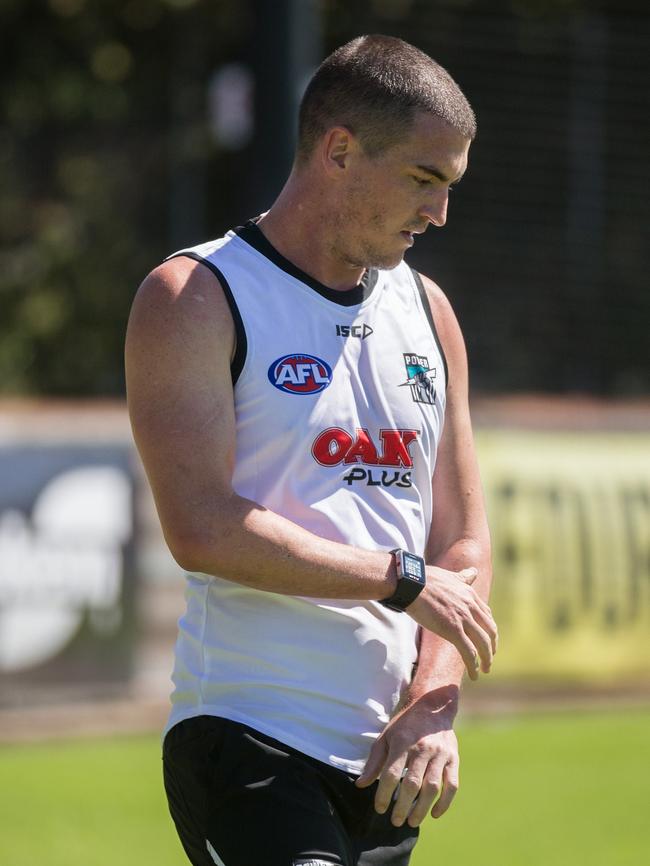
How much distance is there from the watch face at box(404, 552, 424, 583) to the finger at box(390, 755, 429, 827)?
0.38m

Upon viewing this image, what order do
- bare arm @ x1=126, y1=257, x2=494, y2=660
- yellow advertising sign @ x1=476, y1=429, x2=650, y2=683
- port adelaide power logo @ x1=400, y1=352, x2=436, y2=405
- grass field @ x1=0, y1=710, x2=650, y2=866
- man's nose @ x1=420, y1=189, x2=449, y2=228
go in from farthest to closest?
yellow advertising sign @ x1=476, y1=429, x2=650, y2=683, grass field @ x1=0, y1=710, x2=650, y2=866, port adelaide power logo @ x1=400, y1=352, x2=436, y2=405, man's nose @ x1=420, y1=189, x2=449, y2=228, bare arm @ x1=126, y1=257, x2=494, y2=660

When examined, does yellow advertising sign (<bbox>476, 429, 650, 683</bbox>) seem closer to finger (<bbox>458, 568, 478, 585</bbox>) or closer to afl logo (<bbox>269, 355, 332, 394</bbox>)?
finger (<bbox>458, 568, 478, 585</bbox>)

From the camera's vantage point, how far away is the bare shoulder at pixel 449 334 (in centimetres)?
344

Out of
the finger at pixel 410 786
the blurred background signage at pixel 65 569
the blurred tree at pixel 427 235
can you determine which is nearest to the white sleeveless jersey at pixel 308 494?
the finger at pixel 410 786

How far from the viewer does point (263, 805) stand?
2959 millimetres

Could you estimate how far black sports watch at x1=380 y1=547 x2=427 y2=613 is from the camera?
2.97m

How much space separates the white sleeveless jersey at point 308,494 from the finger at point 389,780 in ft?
0.27

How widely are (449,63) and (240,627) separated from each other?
40.4 ft

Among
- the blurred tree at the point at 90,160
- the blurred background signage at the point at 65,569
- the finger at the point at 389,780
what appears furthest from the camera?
the blurred tree at the point at 90,160

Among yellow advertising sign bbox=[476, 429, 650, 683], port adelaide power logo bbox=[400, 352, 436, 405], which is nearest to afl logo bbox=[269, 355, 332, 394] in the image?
port adelaide power logo bbox=[400, 352, 436, 405]

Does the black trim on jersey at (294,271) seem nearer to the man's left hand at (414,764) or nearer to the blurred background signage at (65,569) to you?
the man's left hand at (414,764)

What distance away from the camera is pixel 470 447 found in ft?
11.5

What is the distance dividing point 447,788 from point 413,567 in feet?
1.58

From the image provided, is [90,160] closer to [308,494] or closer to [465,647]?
[308,494]
